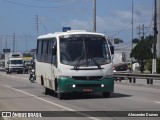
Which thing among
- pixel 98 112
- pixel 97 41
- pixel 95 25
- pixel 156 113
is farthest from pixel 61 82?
pixel 95 25

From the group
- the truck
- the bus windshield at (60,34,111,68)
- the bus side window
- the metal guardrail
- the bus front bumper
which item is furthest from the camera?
the truck

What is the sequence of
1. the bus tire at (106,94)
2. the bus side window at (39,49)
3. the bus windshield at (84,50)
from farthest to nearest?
the bus side window at (39,49) < the bus tire at (106,94) < the bus windshield at (84,50)

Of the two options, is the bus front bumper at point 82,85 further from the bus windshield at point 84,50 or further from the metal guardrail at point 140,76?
the metal guardrail at point 140,76

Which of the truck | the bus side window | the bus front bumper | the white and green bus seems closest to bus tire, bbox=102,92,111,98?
the white and green bus

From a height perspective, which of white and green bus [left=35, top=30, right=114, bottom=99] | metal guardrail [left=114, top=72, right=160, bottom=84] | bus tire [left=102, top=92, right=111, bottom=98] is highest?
white and green bus [left=35, top=30, right=114, bottom=99]

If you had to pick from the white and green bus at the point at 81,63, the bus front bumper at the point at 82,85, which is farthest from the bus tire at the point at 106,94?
the bus front bumper at the point at 82,85

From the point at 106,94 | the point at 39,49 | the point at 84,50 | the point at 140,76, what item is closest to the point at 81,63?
the point at 84,50

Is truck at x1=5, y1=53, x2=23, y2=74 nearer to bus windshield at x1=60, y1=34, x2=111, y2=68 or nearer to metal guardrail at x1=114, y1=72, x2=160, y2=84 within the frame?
metal guardrail at x1=114, y1=72, x2=160, y2=84

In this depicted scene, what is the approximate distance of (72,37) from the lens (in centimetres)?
2222

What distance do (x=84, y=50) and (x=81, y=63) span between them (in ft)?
2.22

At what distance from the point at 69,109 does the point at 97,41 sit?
5.76m

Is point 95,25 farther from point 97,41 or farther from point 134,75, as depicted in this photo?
point 97,41

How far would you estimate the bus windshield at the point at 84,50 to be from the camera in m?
21.6

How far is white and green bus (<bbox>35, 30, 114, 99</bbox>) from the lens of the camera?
70.0ft
